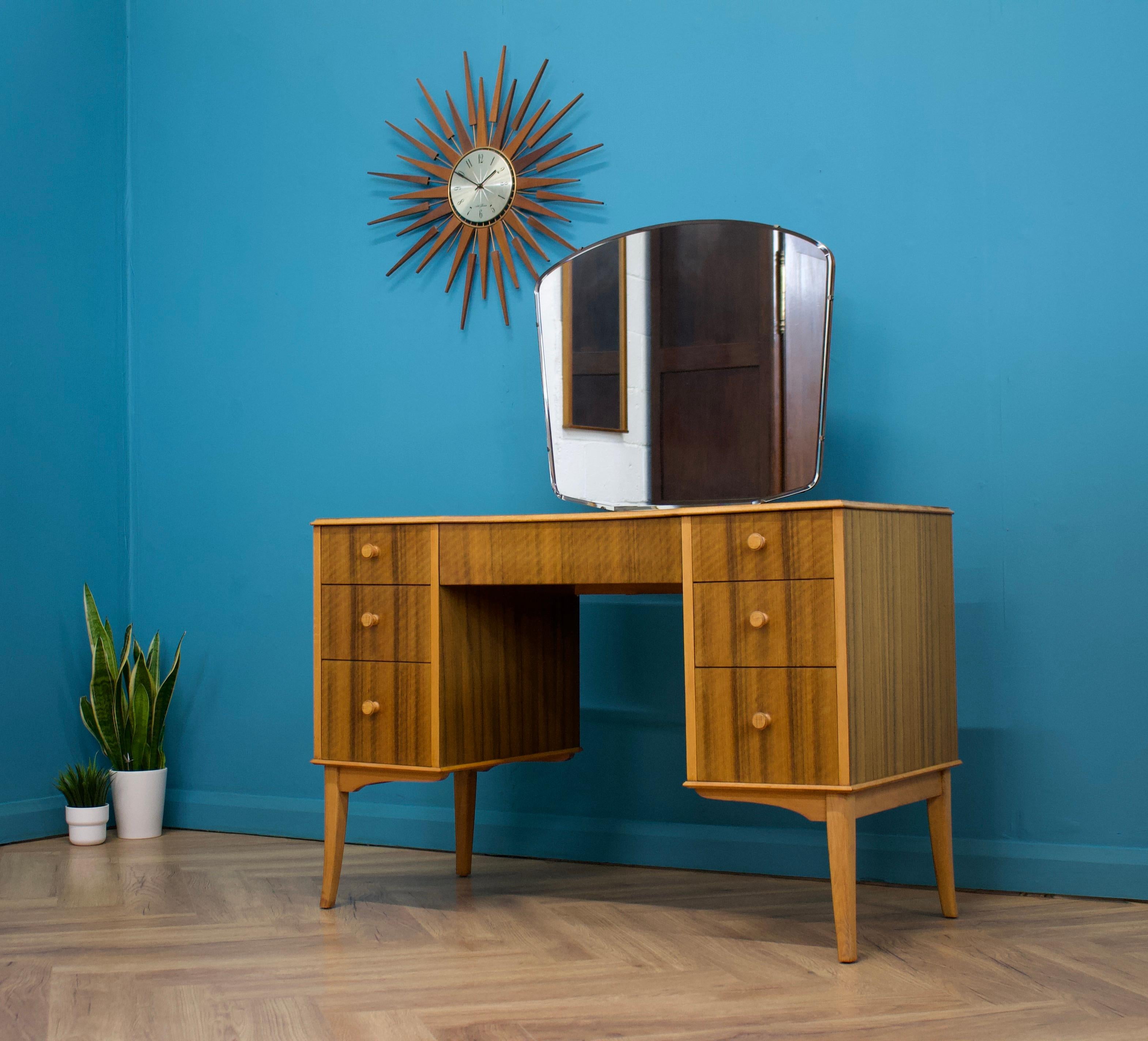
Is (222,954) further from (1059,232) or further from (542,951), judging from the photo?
(1059,232)

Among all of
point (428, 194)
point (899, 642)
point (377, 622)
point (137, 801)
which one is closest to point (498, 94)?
point (428, 194)

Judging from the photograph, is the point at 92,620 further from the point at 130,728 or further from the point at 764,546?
the point at 764,546

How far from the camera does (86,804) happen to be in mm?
2885

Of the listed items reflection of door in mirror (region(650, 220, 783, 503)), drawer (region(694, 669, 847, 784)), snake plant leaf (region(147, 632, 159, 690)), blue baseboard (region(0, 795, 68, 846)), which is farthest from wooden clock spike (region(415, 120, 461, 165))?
blue baseboard (region(0, 795, 68, 846))

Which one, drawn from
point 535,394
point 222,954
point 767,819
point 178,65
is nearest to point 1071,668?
point 767,819

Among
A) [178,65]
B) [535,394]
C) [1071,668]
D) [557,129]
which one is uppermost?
[178,65]

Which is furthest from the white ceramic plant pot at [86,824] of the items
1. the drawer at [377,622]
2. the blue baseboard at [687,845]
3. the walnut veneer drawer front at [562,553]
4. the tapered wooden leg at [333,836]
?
the walnut veneer drawer front at [562,553]

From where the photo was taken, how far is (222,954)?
6.20 feet

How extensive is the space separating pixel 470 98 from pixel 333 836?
173cm

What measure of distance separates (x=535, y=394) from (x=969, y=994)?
5.23 feet

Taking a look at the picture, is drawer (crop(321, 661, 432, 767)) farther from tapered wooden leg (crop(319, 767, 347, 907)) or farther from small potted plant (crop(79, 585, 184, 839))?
small potted plant (crop(79, 585, 184, 839))

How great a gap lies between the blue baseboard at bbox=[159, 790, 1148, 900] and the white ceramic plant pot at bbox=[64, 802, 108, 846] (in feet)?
0.84

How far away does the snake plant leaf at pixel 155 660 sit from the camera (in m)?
2.98

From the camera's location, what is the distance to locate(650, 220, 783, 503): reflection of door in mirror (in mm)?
2262
